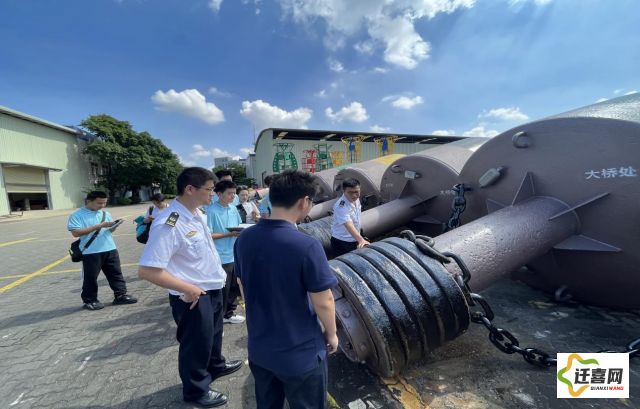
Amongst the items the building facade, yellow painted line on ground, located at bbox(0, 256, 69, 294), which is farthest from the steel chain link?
the building facade

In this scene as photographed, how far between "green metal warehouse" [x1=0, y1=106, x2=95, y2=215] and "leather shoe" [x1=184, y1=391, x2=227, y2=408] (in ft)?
102

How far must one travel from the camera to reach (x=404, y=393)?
2.15 metres

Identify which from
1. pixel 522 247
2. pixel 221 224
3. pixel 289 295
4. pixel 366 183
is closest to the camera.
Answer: pixel 289 295

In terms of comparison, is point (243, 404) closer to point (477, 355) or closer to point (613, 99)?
point (477, 355)

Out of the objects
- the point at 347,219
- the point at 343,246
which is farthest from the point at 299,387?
the point at 343,246

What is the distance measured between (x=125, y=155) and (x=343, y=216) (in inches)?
1489

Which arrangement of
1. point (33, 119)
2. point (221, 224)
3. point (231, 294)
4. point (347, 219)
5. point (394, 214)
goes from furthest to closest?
point (33, 119) < point (394, 214) < point (347, 219) < point (231, 294) < point (221, 224)

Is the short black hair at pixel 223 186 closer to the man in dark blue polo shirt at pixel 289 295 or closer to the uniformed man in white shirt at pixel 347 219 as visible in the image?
the uniformed man in white shirt at pixel 347 219

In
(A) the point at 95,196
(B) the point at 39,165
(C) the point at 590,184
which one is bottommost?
(C) the point at 590,184

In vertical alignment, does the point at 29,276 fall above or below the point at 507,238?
below

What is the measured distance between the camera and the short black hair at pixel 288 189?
4.85ft

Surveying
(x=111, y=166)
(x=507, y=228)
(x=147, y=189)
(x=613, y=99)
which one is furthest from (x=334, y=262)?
(x=147, y=189)

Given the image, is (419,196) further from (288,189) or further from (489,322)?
(288,189)

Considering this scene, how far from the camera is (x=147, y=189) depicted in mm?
44188
